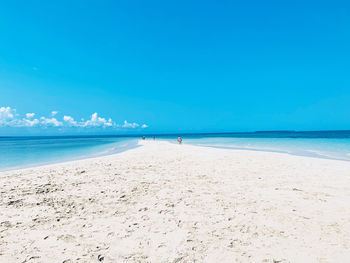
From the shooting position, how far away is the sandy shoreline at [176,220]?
3686 mm

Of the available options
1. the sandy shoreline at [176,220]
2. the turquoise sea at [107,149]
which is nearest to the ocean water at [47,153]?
the turquoise sea at [107,149]

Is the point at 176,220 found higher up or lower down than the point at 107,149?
A: lower down

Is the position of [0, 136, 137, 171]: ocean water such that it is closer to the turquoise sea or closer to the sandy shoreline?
the turquoise sea

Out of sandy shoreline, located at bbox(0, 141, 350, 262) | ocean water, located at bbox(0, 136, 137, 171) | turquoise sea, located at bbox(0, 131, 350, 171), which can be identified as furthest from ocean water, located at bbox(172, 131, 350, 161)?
ocean water, located at bbox(0, 136, 137, 171)

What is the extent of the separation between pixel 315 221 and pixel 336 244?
1007mm

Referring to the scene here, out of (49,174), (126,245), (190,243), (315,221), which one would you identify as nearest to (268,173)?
(315,221)

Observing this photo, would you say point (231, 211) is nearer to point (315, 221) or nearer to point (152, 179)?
point (315, 221)

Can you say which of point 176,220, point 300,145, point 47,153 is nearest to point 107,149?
point 47,153

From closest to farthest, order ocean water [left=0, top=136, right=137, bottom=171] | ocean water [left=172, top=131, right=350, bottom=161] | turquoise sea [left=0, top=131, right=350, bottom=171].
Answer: ocean water [left=0, top=136, right=137, bottom=171] < turquoise sea [left=0, top=131, right=350, bottom=171] < ocean water [left=172, top=131, right=350, bottom=161]

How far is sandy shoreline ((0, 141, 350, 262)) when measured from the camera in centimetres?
369

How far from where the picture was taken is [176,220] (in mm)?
4977

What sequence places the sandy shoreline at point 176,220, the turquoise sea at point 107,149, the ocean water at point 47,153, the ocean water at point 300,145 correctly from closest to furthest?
1. the sandy shoreline at point 176,220
2. the ocean water at point 47,153
3. the turquoise sea at point 107,149
4. the ocean water at point 300,145

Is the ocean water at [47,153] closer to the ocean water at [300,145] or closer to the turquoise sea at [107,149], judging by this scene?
the turquoise sea at [107,149]

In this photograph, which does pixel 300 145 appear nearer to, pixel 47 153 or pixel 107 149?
pixel 107 149
